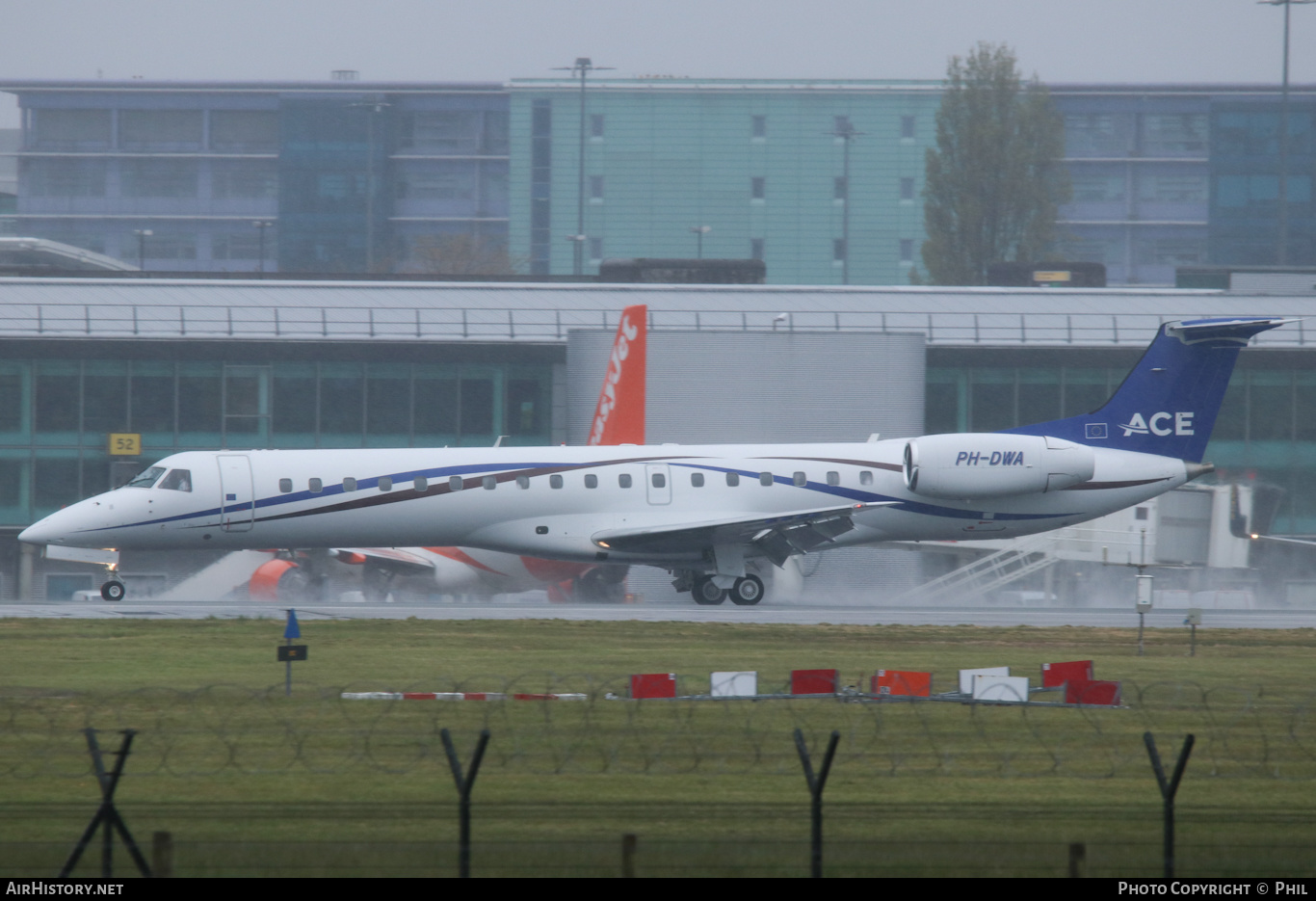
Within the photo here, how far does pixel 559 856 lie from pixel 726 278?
44.1 meters

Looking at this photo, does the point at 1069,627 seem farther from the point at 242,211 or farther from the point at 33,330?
the point at 242,211

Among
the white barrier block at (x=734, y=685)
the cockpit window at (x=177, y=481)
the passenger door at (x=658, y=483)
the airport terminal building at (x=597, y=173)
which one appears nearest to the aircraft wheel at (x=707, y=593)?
the passenger door at (x=658, y=483)

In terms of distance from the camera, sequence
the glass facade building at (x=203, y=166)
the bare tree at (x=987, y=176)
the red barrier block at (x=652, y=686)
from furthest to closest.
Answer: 1. the glass facade building at (x=203, y=166)
2. the bare tree at (x=987, y=176)
3. the red barrier block at (x=652, y=686)

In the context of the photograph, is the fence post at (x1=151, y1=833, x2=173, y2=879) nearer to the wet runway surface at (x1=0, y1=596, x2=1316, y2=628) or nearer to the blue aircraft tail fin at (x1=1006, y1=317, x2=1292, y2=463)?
the wet runway surface at (x1=0, y1=596, x2=1316, y2=628)

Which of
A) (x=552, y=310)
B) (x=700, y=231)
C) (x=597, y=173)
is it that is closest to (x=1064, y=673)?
(x=552, y=310)

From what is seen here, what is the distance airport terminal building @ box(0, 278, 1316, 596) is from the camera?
46.0 m

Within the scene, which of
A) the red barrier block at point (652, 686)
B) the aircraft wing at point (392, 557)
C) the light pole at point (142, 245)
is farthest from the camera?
the light pole at point (142, 245)

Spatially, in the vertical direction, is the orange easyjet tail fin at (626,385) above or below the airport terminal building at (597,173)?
below

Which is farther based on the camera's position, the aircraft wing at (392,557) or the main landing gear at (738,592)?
the aircraft wing at (392,557)

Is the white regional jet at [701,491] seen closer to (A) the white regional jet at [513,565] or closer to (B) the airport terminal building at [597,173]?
(A) the white regional jet at [513,565]

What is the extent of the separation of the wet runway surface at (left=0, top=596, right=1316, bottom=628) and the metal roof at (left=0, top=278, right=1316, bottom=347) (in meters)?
16.2

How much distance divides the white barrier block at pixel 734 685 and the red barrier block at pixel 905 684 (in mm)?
1620

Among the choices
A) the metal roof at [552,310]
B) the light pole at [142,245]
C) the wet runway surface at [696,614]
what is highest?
the light pole at [142,245]

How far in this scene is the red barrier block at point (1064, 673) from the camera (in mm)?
18047
